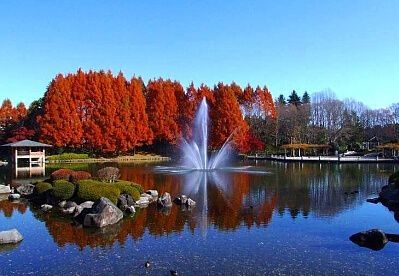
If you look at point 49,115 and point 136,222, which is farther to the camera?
point 49,115

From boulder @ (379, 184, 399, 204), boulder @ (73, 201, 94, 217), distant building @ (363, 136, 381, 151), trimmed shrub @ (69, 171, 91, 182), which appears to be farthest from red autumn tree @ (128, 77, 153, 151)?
boulder @ (379, 184, 399, 204)

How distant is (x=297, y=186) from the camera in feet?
91.2

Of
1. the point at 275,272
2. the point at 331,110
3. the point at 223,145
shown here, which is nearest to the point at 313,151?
the point at 331,110

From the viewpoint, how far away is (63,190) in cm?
2055

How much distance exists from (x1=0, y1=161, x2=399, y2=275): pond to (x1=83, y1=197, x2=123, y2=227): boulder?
0.44 metres

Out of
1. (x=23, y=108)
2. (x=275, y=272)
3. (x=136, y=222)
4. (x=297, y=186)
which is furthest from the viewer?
(x=23, y=108)

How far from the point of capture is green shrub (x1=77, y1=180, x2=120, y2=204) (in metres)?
19.2

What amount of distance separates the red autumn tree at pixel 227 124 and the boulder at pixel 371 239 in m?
47.9

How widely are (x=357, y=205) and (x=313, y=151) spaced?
51.5 m

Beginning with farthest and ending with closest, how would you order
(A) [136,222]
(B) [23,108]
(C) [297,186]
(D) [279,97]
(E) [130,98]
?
(D) [279,97], (B) [23,108], (E) [130,98], (C) [297,186], (A) [136,222]

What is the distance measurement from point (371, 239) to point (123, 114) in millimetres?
53622

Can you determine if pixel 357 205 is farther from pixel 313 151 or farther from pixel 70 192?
pixel 313 151

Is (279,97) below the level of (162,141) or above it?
above

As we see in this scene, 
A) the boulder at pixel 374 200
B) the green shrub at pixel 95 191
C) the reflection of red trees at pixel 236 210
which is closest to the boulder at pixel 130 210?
the green shrub at pixel 95 191
